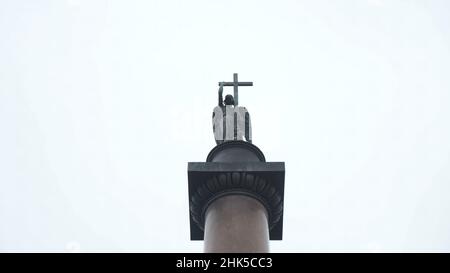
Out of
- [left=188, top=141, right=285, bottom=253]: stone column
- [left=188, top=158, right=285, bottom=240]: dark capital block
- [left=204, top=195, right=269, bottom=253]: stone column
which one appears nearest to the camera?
[left=204, top=195, right=269, bottom=253]: stone column

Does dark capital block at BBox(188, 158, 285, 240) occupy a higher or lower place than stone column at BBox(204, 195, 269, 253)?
higher

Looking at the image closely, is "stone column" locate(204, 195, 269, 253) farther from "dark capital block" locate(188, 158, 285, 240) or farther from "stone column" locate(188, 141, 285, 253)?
"dark capital block" locate(188, 158, 285, 240)

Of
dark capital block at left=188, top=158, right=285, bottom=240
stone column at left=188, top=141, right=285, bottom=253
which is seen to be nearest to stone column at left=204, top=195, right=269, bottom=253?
stone column at left=188, top=141, right=285, bottom=253

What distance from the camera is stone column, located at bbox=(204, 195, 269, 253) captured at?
11.8m

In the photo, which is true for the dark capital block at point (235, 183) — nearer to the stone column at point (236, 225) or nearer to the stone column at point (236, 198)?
the stone column at point (236, 198)

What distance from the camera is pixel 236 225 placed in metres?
12.2

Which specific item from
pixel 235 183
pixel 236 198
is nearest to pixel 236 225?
pixel 236 198

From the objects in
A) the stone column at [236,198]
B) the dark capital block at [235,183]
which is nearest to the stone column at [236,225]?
the stone column at [236,198]

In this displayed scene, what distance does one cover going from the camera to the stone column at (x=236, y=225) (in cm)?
1179
